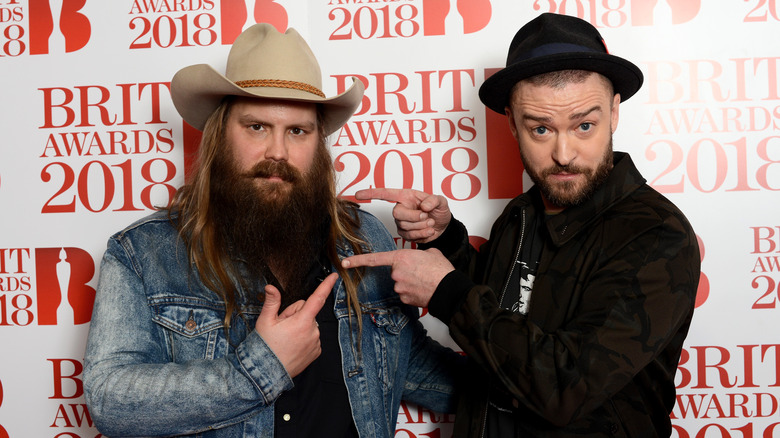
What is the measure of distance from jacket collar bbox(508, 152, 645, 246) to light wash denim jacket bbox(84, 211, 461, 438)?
21.8 inches

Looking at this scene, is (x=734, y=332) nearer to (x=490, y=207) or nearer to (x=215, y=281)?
(x=490, y=207)

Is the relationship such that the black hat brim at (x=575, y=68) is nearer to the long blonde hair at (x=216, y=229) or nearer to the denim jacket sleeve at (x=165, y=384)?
the long blonde hair at (x=216, y=229)

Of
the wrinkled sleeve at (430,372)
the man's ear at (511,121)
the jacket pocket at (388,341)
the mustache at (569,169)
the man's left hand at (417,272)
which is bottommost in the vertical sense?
the wrinkled sleeve at (430,372)

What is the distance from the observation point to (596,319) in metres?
1.30

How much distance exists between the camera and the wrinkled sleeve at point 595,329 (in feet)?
4.14

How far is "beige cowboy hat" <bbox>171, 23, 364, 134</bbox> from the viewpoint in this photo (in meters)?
1.62

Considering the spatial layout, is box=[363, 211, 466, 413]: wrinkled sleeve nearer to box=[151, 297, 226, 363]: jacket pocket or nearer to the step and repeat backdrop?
the step and repeat backdrop

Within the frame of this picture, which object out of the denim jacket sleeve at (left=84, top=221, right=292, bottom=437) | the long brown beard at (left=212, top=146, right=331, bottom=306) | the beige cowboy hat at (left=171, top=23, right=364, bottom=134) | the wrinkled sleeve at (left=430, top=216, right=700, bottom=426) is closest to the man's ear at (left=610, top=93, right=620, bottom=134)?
the wrinkled sleeve at (left=430, top=216, right=700, bottom=426)

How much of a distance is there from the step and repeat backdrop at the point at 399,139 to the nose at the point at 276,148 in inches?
22.3

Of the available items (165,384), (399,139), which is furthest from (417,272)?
(399,139)

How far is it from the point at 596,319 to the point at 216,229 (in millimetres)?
1016

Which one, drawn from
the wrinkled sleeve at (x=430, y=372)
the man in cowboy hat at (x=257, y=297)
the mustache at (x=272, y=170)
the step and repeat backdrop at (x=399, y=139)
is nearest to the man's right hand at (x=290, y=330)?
the man in cowboy hat at (x=257, y=297)

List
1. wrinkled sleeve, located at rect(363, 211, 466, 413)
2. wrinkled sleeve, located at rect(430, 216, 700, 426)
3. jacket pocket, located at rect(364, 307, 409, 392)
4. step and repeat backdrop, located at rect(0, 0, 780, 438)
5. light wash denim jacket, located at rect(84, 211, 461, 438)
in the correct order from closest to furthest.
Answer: wrinkled sleeve, located at rect(430, 216, 700, 426), light wash denim jacket, located at rect(84, 211, 461, 438), jacket pocket, located at rect(364, 307, 409, 392), wrinkled sleeve, located at rect(363, 211, 466, 413), step and repeat backdrop, located at rect(0, 0, 780, 438)

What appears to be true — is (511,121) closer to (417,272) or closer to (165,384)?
(417,272)
